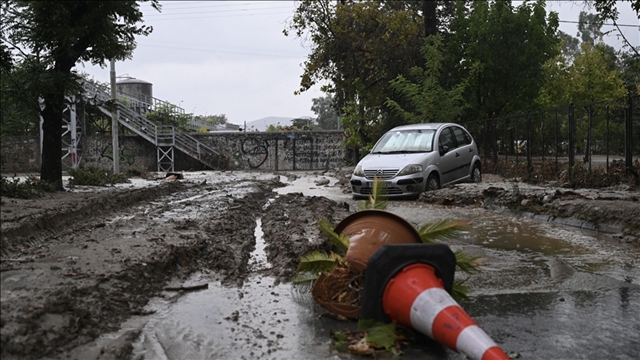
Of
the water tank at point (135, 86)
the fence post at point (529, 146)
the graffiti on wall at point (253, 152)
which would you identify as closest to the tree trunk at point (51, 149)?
the fence post at point (529, 146)

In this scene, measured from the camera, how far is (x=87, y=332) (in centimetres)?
419

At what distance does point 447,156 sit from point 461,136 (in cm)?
136

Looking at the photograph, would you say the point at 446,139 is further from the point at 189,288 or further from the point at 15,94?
the point at 189,288

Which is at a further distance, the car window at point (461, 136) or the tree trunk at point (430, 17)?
the tree trunk at point (430, 17)

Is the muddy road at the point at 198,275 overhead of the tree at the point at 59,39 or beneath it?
beneath

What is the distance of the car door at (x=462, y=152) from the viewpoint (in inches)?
638

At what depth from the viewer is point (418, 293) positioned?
3.92 meters

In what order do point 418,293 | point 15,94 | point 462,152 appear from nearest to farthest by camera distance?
point 418,293 → point 15,94 → point 462,152

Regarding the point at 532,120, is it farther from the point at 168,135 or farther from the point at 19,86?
the point at 168,135

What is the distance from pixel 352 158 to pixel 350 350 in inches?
1283

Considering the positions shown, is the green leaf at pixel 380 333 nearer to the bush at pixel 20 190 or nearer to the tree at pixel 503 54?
the bush at pixel 20 190

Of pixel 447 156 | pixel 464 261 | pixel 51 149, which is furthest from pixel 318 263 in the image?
pixel 447 156

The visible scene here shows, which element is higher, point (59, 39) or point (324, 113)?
point (324, 113)

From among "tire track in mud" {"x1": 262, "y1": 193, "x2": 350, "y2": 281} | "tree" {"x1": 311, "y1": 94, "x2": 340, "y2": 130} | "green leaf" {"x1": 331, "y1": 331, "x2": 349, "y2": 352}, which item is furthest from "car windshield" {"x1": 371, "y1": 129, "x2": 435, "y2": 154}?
"tree" {"x1": 311, "y1": 94, "x2": 340, "y2": 130}
